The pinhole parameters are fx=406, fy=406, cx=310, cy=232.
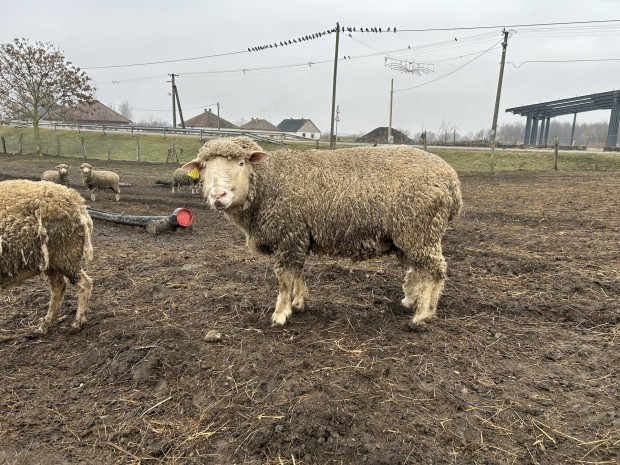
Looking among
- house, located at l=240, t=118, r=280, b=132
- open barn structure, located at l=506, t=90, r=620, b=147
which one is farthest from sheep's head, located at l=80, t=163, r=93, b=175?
house, located at l=240, t=118, r=280, b=132

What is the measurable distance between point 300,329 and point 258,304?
908 mm

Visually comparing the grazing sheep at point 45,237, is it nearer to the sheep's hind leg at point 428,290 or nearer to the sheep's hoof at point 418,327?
the sheep's hoof at point 418,327

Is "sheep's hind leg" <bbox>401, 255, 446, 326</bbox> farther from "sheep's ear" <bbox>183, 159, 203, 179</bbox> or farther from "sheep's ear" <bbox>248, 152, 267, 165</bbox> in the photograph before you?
"sheep's ear" <bbox>183, 159, 203, 179</bbox>

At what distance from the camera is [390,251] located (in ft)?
16.4

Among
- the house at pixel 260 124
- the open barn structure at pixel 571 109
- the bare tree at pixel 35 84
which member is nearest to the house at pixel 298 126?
the house at pixel 260 124

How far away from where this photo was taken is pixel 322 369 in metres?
3.82

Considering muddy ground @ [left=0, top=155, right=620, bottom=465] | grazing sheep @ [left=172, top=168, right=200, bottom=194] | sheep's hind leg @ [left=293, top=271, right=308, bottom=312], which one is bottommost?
muddy ground @ [left=0, top=155, right=620, bottom=465]

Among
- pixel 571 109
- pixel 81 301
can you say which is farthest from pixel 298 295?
pixel 571 109

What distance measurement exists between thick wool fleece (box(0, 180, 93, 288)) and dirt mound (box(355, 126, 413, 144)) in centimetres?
4559

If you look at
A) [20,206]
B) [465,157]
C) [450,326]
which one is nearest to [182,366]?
[20,206]

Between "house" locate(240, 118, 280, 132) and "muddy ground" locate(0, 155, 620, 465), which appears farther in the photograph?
"house" locate(240, 118, 280, 132)

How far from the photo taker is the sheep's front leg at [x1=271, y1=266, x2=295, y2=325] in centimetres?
481

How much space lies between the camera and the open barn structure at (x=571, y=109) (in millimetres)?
44469

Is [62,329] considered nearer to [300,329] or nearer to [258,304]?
[258,304]
